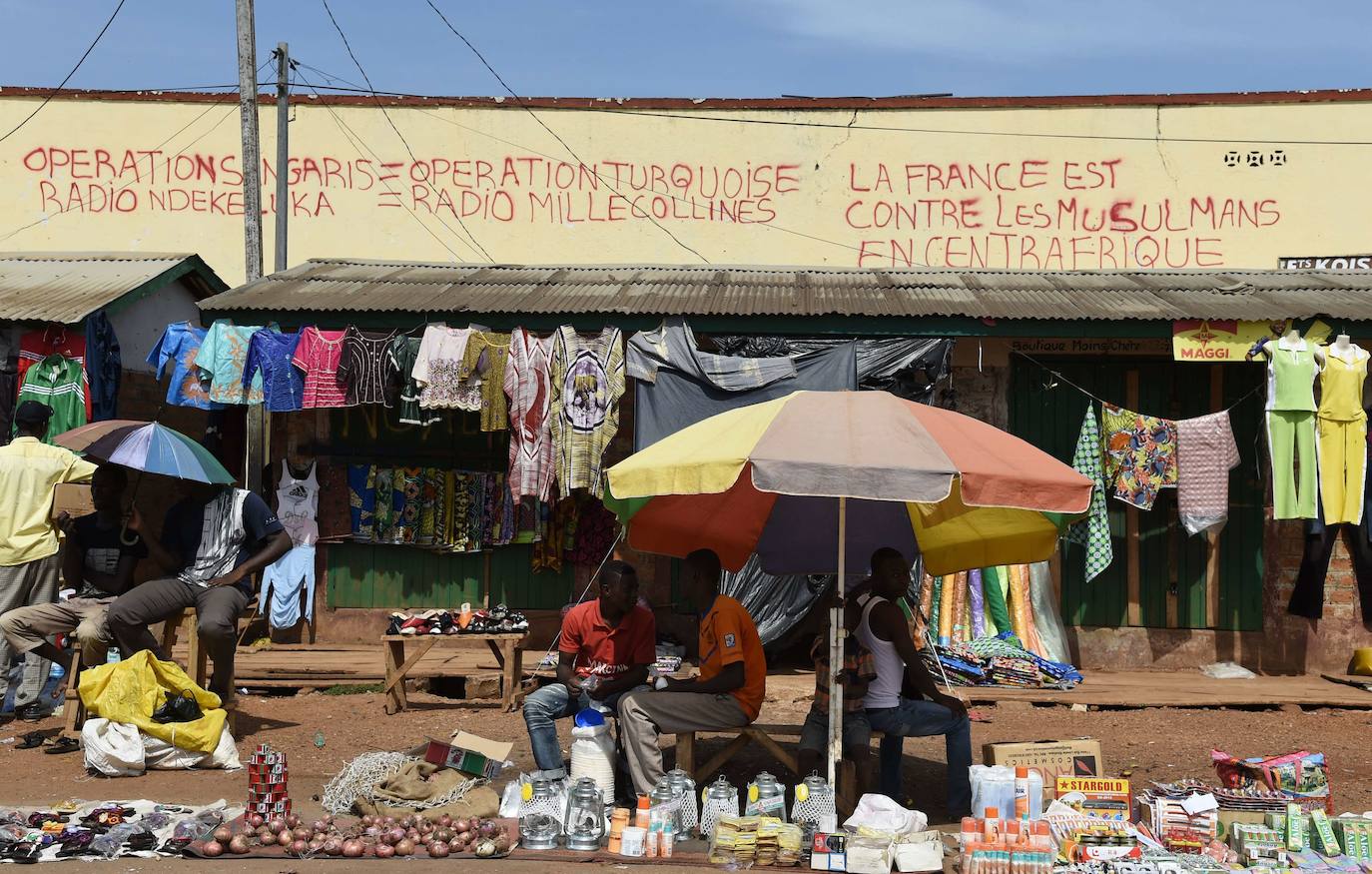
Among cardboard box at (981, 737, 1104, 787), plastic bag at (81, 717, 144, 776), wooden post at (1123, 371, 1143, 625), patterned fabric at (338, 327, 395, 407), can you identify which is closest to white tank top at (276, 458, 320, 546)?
patterned fabric at (338, 327, 395, 407)

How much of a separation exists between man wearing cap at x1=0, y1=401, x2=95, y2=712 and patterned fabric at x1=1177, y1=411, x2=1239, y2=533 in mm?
8321

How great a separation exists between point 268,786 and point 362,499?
5.32m

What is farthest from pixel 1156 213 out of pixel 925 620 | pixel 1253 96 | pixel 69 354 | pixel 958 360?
pixel 69 354

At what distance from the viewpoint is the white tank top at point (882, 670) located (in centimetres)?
666

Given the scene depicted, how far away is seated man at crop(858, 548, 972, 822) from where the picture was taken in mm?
6645

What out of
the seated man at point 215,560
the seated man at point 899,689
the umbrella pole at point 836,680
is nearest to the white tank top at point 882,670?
the seated man at point 899,689

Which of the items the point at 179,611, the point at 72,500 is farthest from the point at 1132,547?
the point at 72,500

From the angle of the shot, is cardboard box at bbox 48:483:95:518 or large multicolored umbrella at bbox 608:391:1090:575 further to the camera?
cardboard box at bbox 48:483:95:518

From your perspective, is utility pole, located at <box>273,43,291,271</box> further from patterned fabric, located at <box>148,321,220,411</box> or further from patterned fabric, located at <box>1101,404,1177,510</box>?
patterned fabric, located at <box>1101,404,1177,510</box>

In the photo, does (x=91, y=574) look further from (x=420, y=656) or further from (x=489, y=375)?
(x=489, y=375)

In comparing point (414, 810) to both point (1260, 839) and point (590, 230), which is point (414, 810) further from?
point (590, 230)

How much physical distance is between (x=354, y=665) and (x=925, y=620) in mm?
4618

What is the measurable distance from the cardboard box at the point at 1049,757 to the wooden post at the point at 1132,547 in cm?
488

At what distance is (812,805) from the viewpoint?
19.9 feet
